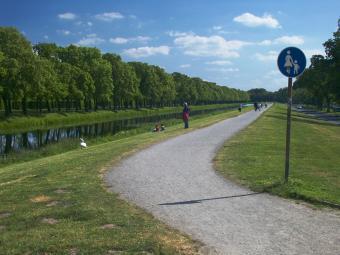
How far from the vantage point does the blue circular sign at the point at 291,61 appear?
1134 centimetres

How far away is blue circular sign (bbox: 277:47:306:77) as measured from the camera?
11.3 meters

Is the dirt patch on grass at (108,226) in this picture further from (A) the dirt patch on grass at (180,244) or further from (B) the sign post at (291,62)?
(B) the sign post at (291,62)

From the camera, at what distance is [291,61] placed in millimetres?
11406

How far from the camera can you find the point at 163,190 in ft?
35.8

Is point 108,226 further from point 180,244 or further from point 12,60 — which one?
point 12,60

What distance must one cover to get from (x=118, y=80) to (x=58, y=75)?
25.2 metres

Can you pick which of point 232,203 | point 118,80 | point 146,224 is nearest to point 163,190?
point 232,203

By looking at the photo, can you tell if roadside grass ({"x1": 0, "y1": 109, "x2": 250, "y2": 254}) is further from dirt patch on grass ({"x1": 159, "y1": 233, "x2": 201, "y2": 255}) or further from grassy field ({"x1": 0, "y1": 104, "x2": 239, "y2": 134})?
grassy field ({"x1": 0, "y1": 104, "x2": 239, "y2": 134})

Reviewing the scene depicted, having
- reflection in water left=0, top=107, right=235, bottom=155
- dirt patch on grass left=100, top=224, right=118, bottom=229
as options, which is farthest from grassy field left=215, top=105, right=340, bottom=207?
reflection in water left=0, top=107, right=235, bottom=155

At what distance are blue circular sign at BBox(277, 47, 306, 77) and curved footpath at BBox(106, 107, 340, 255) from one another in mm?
3073

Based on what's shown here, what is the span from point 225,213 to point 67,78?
71.4 meters

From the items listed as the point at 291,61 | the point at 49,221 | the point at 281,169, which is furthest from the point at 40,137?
the point at 49,221

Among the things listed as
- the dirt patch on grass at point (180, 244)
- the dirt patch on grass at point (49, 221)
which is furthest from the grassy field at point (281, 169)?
the dirt patch on grass at point (49, 221)

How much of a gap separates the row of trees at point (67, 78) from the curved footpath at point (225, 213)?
50.5 metres
